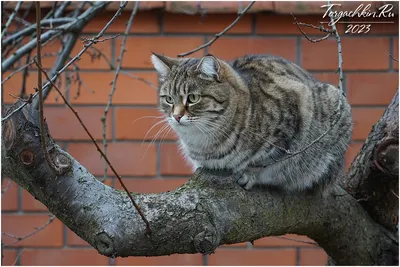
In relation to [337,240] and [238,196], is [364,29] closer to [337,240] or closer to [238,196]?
[337,240]

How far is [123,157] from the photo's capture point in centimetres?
263

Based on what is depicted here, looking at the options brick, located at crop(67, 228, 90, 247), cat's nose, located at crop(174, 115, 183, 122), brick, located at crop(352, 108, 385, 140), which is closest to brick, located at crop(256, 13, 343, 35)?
brick, located at crop(352, 108, 385, 140)

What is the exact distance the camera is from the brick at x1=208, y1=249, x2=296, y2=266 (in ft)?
8.82

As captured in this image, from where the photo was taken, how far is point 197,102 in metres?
1.86

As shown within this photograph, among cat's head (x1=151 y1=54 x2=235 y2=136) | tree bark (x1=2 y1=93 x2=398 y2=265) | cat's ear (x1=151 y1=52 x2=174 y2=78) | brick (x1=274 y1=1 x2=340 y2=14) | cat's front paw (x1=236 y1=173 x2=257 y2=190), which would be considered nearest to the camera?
tree bark (x1=2 y1=93 x2=398 y2=265)

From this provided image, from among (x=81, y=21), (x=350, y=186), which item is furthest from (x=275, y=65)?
(x=81, y=21)

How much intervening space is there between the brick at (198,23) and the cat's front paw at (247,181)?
38.9 inches

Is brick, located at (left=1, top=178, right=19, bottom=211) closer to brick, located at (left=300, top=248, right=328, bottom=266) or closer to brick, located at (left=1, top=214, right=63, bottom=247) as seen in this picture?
brick, located at (left=1, top=214, right=63, bottom=247)

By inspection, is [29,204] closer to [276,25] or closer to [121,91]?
[121,91]

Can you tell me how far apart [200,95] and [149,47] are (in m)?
0.83

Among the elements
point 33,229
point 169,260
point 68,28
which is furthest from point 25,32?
point 169,260

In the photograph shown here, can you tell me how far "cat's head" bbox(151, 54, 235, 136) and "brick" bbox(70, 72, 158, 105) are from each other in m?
0.72

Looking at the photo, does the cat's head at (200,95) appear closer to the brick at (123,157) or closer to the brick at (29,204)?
the brick at (123,157)

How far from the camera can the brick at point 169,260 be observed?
2662mm
